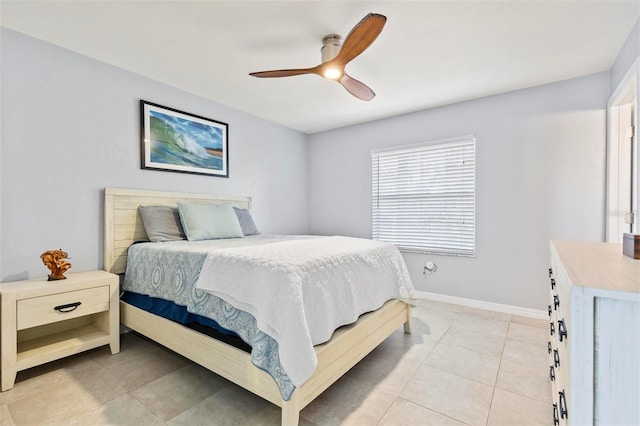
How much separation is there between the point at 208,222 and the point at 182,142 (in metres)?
0.94

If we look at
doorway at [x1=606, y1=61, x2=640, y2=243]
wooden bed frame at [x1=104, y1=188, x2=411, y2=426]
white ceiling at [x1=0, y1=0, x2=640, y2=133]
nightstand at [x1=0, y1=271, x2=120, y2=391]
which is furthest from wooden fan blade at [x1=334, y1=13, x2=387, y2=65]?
nightstand at [x1=0, y1=271, x2=120, y2=391]

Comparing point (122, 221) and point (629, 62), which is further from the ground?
point (629, 62)

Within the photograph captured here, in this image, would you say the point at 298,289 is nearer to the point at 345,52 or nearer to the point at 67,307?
the point at 345,52

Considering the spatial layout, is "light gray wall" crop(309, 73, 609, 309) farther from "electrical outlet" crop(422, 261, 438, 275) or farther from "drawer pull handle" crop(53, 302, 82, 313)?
"drawer pull handle" crop(53, 302, 82, 313)

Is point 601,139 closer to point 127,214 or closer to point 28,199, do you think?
point 127,214

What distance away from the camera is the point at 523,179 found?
299cm

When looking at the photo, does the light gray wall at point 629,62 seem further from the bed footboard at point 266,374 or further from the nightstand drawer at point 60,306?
the nightstand drawer at point 60,306

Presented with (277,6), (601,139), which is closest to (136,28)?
(277,6)

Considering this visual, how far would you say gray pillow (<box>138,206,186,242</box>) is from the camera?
8.51ft

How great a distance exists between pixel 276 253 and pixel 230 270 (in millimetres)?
271

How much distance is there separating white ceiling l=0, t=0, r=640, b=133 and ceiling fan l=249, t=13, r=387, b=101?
11 centimetres

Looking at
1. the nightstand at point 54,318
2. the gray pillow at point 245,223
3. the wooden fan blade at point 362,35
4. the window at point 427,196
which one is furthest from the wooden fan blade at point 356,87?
the nightstand at point 54,318

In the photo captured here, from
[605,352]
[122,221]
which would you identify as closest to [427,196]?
[605,352]

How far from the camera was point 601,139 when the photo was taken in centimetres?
264
